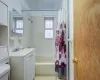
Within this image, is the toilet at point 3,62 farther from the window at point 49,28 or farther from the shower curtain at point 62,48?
the window at point 49,28

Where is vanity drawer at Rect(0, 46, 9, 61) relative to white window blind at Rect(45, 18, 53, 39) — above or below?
below

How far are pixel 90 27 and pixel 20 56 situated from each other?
5.24ft

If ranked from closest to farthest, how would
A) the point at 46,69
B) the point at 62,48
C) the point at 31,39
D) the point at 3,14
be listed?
the point at 3,14
the point at 62,48
the point at 46,69
the point at 31,39

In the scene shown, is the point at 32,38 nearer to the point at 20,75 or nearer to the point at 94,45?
the point at 20,75

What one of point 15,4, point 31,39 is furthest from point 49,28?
point 15,4

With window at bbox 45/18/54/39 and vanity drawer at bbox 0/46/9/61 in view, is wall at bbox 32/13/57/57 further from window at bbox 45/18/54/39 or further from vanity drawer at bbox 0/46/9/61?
vanity drawer at bbox 0/46/9/61

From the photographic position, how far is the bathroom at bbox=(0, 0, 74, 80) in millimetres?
2150

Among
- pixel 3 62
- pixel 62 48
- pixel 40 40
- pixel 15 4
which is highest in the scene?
pixel 15 4

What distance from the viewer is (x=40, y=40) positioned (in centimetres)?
551

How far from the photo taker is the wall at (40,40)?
216 inches

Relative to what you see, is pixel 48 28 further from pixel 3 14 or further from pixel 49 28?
pixel 3 14

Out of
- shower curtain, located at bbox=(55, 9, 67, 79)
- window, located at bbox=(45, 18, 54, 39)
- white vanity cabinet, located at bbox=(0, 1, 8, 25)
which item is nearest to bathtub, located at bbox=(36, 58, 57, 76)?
shower curtain, located at bbox=(55, 9, 67, 79)

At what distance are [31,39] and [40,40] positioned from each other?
374mm

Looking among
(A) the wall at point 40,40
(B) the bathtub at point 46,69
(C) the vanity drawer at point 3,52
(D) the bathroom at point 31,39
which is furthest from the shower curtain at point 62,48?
(A) the wall at point 40,40
